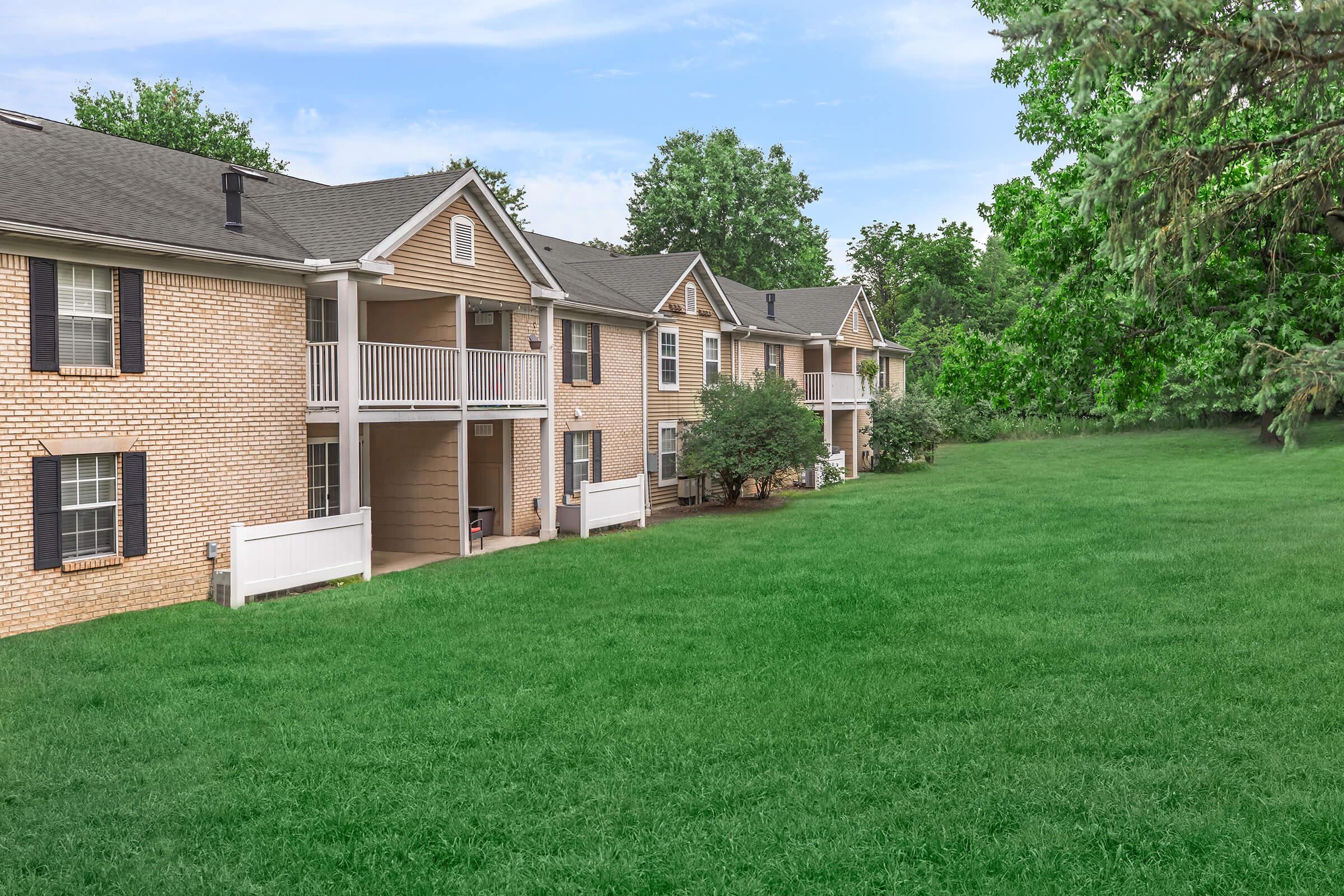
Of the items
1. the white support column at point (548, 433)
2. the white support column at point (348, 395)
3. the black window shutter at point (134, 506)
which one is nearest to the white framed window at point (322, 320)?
the white support column at point (348, 395)

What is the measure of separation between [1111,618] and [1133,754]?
492 centimetres

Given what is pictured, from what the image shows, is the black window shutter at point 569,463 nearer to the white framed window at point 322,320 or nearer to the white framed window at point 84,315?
the white framed window at point 322,320

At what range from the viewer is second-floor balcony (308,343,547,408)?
16.6 meters

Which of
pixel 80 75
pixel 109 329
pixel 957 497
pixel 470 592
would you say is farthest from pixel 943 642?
pixel 80 75

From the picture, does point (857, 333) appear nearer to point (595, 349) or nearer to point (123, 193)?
point (595, 349)

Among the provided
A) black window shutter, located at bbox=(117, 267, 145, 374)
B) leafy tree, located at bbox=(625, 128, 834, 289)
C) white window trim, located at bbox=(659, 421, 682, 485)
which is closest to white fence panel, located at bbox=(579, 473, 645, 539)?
white window trim, located at bbox=(659, 421, 682, 485)

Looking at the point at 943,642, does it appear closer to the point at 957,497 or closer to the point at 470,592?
the point at 470,592

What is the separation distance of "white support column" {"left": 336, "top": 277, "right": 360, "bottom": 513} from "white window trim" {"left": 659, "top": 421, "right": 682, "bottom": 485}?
11.6 m

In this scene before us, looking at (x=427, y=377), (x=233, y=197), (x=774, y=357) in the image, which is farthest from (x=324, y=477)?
(x=774, y=357)

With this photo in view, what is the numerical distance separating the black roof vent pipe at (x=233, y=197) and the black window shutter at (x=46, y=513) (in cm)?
514

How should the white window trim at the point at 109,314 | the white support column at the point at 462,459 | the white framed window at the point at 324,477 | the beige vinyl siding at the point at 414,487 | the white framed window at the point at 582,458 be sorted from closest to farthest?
the white window trim at the point at 109,314
the white framed window at the point at 324,477
the white support column at the point at 462,459
the beige vinyl siding at the point at 414,487
the white framed window at the point at 582,458

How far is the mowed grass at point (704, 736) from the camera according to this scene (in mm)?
5984

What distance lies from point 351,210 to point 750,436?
37.9 ft

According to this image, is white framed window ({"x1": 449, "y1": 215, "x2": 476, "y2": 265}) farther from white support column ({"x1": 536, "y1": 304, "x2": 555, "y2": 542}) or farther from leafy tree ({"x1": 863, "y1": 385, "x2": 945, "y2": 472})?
leafy tree ({"x1": 863, "y1": 385, "x2": 945, "y2": 472})
